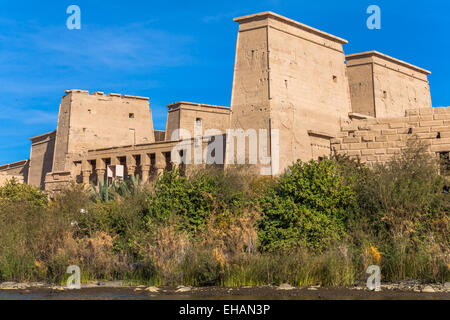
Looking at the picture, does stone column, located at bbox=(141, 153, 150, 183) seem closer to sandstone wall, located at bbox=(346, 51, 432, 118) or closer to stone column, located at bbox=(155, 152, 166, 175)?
stone column, located at bbox=(155, 152, 166, 175)

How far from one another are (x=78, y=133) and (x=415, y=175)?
24.1 m

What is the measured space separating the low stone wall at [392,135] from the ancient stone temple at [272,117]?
3 centimetres

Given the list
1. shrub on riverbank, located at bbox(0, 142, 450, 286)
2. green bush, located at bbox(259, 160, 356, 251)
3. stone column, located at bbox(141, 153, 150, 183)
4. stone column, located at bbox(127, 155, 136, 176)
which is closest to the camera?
shrub on riverbank, located at bbox(0, 142, 450, 286)

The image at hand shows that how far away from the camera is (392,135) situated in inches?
689

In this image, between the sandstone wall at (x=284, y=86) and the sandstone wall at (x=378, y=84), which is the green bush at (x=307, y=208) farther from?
the sandstone wall at (x=378, y=84)

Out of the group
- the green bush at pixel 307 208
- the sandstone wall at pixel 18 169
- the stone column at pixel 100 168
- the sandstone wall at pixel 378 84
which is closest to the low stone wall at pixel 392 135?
the green bush at pixel 307 208

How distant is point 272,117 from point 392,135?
8.04 metres

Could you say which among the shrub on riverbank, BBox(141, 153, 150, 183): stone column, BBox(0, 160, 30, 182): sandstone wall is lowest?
the shrub on riverbank

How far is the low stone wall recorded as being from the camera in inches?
672

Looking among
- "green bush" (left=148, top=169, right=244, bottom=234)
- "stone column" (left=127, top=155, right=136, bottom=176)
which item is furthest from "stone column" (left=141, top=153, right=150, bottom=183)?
"green bush" (left=148, top=169, right=244, bottom=234)

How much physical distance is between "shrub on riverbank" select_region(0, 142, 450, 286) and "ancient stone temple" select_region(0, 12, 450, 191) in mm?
2582

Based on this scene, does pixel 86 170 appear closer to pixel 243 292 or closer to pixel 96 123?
pixel 96 123

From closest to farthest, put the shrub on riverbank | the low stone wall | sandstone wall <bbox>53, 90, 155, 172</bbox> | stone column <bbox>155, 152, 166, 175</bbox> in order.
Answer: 1. the shrub on riverbank
2. the low stone wall
3. stone column <bbox>155, 152, 166, 175</bbox>
4. sandstone wall <bbox>53, 90, 155, 172</bbox>
